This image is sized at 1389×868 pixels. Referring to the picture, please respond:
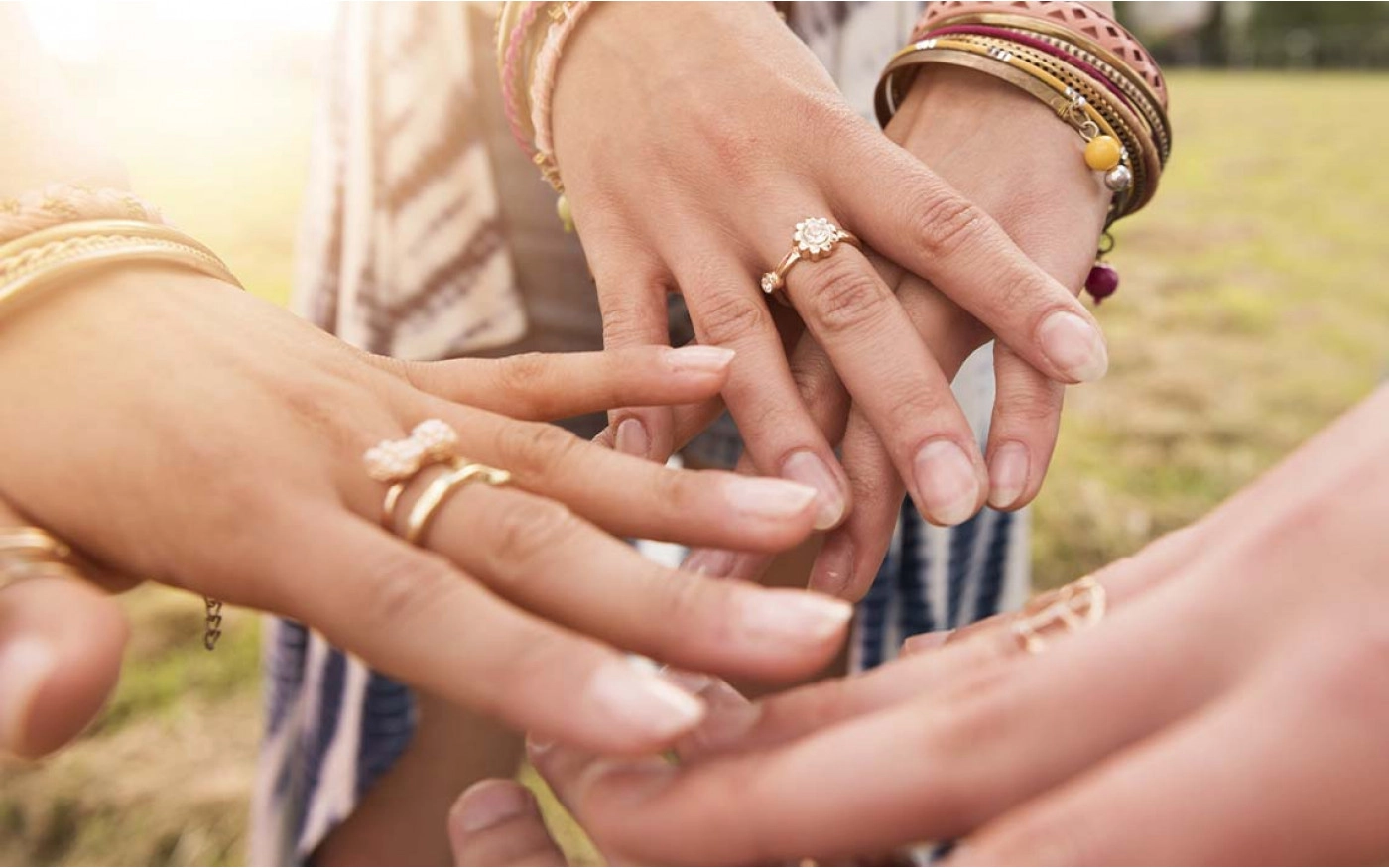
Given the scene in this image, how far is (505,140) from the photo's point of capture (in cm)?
161

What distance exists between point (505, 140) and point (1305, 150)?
33.5 ft

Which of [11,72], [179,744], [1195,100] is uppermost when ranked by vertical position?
[11,72]

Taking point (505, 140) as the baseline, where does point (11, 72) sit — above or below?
above

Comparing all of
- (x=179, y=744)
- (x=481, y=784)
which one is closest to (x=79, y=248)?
(x=481, y=784)

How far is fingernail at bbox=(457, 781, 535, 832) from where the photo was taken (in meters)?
0.95

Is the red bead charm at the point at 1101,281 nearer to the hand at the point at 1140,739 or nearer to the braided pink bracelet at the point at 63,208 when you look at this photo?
the hand at the point at 1140,739

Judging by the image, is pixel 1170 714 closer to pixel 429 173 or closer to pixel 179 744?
pixel 429 173

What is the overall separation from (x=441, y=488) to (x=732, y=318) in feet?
1.40

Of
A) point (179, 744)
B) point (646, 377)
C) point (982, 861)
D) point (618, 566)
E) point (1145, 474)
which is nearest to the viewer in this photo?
point (982, 861)

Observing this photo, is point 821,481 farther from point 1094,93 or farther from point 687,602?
point 1094,93

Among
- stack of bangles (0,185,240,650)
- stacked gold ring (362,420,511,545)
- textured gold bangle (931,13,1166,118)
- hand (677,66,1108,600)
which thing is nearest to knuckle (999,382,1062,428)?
hand (677,66,1108,600)

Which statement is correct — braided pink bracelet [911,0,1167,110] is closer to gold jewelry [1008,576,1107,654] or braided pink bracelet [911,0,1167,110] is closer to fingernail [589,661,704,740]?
gold jewelry [1008,576,1107,654]

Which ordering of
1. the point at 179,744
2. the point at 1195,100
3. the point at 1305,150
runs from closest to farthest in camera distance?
the point at 179,744 < the point at 1305,150 < the point at 1195,100

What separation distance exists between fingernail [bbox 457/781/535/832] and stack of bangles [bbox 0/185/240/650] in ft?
0.91
